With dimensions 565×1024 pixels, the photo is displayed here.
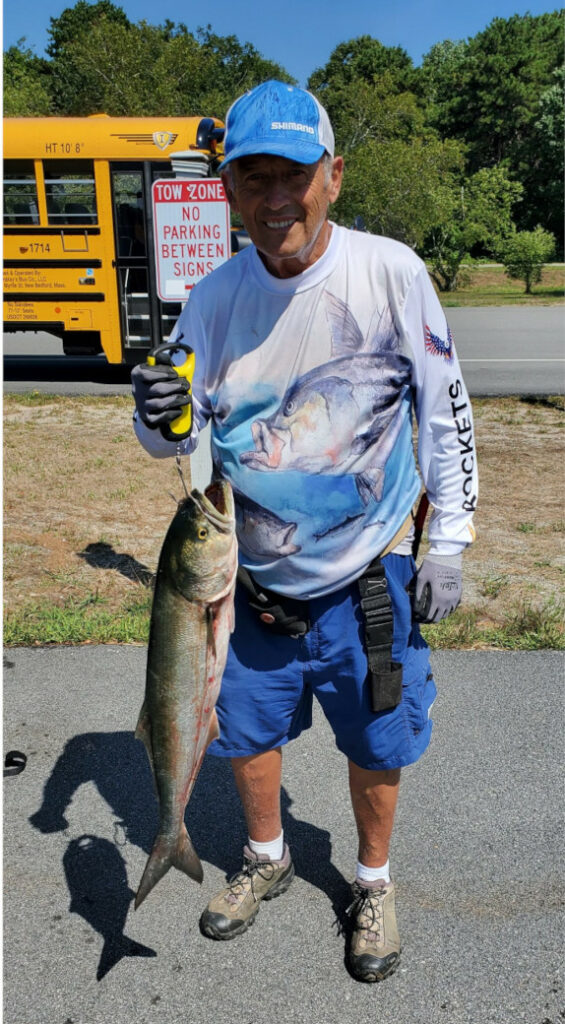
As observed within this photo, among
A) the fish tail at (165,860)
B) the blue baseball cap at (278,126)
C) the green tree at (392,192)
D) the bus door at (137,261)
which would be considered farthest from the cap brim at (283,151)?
the green tree at (392,192)

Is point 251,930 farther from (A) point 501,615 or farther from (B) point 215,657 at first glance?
(A) point 501,615

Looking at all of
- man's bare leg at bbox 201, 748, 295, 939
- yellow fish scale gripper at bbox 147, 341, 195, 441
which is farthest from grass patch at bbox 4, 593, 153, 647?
yellow fish scale gripper at bbox 147, 341, 195, 441

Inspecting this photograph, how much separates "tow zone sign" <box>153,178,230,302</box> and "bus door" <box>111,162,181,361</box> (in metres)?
6.83

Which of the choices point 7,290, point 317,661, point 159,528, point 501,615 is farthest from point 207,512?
point 7,290

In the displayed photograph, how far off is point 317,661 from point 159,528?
406 centimetres

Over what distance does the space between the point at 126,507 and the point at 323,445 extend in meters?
4.77

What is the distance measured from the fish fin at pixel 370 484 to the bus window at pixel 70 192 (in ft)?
34.7

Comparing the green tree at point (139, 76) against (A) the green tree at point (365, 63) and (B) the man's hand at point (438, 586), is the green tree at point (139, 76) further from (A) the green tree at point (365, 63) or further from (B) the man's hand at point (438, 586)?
(B) the man's hand at point (438, 586)

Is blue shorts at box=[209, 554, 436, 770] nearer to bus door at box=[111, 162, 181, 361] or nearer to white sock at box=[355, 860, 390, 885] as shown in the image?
white sock at box=[355, 860, 390, 885]

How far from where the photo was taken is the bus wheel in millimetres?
12594

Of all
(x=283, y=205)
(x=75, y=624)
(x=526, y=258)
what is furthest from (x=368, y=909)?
(x=526, y=258)

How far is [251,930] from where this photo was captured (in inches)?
106

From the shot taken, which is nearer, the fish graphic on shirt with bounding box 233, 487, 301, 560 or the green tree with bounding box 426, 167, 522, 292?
the fish graphic on shirt with bounding box 233, 487, 301, 560

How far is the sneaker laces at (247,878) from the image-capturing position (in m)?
2.71
